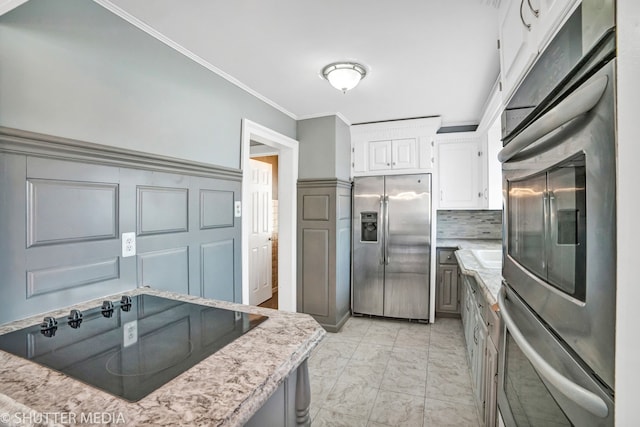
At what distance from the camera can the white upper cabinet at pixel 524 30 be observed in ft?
2.52

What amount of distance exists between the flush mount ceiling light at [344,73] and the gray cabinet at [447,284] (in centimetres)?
232

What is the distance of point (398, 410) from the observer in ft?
6.93

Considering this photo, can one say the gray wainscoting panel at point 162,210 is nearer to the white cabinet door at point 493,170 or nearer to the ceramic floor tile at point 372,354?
the ceramic floor tile at point 372,354

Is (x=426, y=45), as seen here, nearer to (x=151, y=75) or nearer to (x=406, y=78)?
(x=406, y=78)

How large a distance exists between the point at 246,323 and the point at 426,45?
1.95 metres

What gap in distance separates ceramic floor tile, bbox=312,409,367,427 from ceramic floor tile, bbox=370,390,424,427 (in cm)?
10

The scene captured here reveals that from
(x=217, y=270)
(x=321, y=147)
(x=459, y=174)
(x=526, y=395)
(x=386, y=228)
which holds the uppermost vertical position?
(x=321, y=147)

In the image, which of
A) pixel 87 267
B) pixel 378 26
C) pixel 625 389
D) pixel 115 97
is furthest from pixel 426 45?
pixel 87 267

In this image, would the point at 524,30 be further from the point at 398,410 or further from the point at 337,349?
the point at 337,349

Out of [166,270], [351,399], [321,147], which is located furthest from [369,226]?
[166,270]

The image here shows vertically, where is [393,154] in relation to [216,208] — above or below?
above

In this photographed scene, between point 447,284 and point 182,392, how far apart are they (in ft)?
11.7

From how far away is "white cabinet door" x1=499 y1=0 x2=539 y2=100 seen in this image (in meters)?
0.94

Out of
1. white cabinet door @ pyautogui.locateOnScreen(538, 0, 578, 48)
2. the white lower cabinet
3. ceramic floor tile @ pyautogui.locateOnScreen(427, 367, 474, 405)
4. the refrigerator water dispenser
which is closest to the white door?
the refrigerator water dispenser
